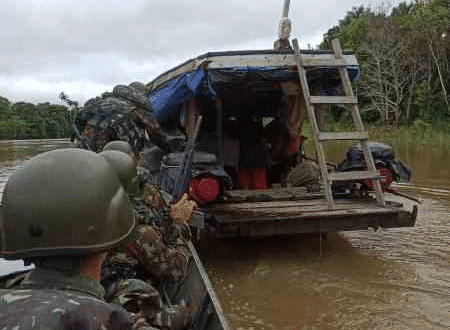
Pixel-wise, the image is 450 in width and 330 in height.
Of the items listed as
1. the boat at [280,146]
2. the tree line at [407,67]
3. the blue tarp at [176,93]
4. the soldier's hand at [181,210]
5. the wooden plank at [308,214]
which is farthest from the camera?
the tree line at [407,67]

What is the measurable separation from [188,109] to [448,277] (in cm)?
379

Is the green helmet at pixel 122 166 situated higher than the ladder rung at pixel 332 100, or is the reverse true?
the ladder rung at pixel 332 100

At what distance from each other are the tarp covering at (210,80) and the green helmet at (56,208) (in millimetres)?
4528

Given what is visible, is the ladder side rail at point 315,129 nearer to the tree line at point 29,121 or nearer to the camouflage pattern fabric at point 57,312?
the camouflage pattern fabric at point 57,312

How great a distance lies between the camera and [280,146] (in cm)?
834

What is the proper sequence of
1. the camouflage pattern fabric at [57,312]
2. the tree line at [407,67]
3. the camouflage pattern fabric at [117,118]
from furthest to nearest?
the tree line at [407,67]
the camouflage pattern fabric at [117,118]
the camouflage pattern fabric at [57,312]

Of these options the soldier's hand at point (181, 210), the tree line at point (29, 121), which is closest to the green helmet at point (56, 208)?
the soldier's hand at point (181, 210)

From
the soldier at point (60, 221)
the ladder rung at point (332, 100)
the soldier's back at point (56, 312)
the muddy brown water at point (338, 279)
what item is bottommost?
the muddy brown water at point (338, 279)

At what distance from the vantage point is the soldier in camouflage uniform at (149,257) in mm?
2715

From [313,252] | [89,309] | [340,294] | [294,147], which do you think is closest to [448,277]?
[340,294]

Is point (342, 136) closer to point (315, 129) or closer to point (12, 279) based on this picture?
point (315, 129)

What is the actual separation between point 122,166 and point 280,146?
228 inches

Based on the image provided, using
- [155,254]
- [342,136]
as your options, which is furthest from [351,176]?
[155,254]

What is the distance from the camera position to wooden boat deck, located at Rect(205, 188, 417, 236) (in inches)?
227
